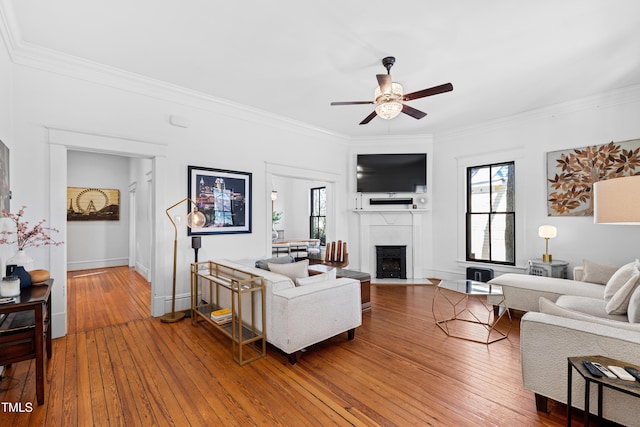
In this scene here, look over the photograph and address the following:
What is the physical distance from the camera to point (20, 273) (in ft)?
7.79

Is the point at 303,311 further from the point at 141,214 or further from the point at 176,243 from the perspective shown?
the point at 141,214

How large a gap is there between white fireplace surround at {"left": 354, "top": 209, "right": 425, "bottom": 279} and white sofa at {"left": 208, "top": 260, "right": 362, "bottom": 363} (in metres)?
3.31

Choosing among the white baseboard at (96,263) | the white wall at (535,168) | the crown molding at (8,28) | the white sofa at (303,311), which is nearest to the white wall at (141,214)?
the white baseboard at (96,263)

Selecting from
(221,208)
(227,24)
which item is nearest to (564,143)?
(227,24)

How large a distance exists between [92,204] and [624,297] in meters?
9.39

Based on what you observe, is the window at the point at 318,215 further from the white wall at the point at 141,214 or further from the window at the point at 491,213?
the white wall at the point at 141,214

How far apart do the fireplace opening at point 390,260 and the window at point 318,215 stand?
11.1ft

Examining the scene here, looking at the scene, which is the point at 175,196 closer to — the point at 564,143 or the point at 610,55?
the point at 610,55

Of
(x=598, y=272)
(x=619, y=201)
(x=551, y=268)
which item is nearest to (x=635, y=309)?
(x=619, y=201)

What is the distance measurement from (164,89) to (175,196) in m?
1.43

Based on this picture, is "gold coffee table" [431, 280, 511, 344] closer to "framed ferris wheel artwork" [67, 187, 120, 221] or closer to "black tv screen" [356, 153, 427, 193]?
"black tv screen" [356, 153, 427, 193]

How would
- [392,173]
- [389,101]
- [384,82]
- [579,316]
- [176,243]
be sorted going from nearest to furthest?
[579,316] → [384,82] → [389,101] → [176,243] → [392,173]

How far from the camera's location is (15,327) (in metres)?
2.08

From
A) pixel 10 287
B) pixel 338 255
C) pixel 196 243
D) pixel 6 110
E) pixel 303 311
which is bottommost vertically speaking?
pixel 303 311
